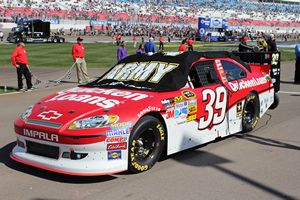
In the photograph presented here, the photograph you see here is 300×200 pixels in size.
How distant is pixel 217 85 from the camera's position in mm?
6398

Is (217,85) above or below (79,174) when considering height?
above

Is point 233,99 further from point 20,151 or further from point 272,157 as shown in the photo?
point 20,151

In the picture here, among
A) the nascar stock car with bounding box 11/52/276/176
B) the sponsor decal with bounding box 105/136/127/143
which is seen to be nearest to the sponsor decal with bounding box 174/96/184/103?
the nascar stock car with bounding box 11/52/276/176

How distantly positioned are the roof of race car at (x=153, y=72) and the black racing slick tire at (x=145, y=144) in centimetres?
64

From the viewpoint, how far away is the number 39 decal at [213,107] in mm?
5987

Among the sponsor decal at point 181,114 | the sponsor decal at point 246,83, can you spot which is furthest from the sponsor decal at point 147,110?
the sponsor decal at point 246,83

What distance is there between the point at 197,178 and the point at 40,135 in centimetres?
190

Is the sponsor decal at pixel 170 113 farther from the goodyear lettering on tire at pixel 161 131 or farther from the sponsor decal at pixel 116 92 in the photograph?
the sponsor decal at pixel 116 92

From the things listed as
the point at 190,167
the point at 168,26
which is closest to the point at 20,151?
the point at 190,167

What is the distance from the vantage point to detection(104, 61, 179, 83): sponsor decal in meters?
5.94

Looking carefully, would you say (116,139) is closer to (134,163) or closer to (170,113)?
(134,163)

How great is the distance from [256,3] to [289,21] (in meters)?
13.2

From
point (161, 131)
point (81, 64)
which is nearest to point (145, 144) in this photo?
point (161, 131)

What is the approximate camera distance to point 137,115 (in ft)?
16.1
